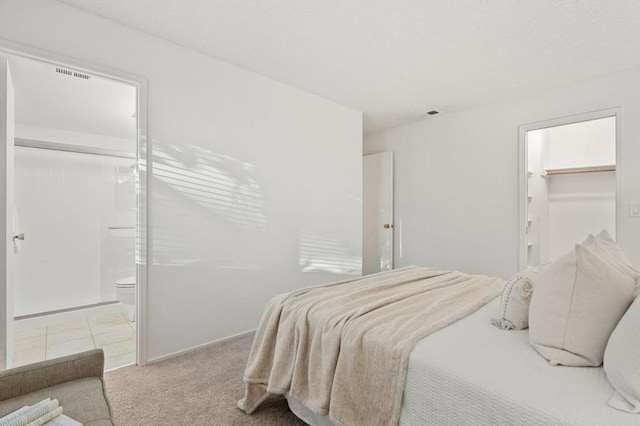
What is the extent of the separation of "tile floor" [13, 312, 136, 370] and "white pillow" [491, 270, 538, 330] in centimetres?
257

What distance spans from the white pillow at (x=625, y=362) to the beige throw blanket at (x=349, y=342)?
59 centimetres

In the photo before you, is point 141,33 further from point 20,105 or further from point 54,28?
point 20,105

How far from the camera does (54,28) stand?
2.03 metres

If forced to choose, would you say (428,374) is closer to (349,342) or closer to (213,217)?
(349,342)

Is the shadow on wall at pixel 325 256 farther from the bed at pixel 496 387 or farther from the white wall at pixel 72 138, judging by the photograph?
the white wall at pixel 72 138

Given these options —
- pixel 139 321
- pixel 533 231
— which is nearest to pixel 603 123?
pixel 533 231

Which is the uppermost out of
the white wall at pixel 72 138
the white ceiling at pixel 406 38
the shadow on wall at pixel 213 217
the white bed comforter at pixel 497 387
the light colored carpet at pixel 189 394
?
the white ceiling at pixel 406 38

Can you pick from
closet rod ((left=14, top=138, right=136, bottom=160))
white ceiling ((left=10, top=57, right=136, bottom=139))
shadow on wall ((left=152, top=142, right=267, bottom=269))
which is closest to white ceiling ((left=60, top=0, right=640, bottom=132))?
white ceiling ((left=10, top=57, right=136, bottom=139))

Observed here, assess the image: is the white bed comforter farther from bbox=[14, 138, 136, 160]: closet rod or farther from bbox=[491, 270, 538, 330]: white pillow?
bbox=[14, 138, 136, 160]: closet rod

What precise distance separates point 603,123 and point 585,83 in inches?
44.0

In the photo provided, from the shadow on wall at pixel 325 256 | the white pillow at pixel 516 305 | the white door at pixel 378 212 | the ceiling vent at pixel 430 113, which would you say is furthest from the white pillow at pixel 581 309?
the white door at pixel 378 212

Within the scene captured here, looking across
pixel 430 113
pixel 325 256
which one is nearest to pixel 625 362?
pixel 325 256

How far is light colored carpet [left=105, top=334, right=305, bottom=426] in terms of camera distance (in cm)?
174

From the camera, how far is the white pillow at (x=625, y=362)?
0.87m
